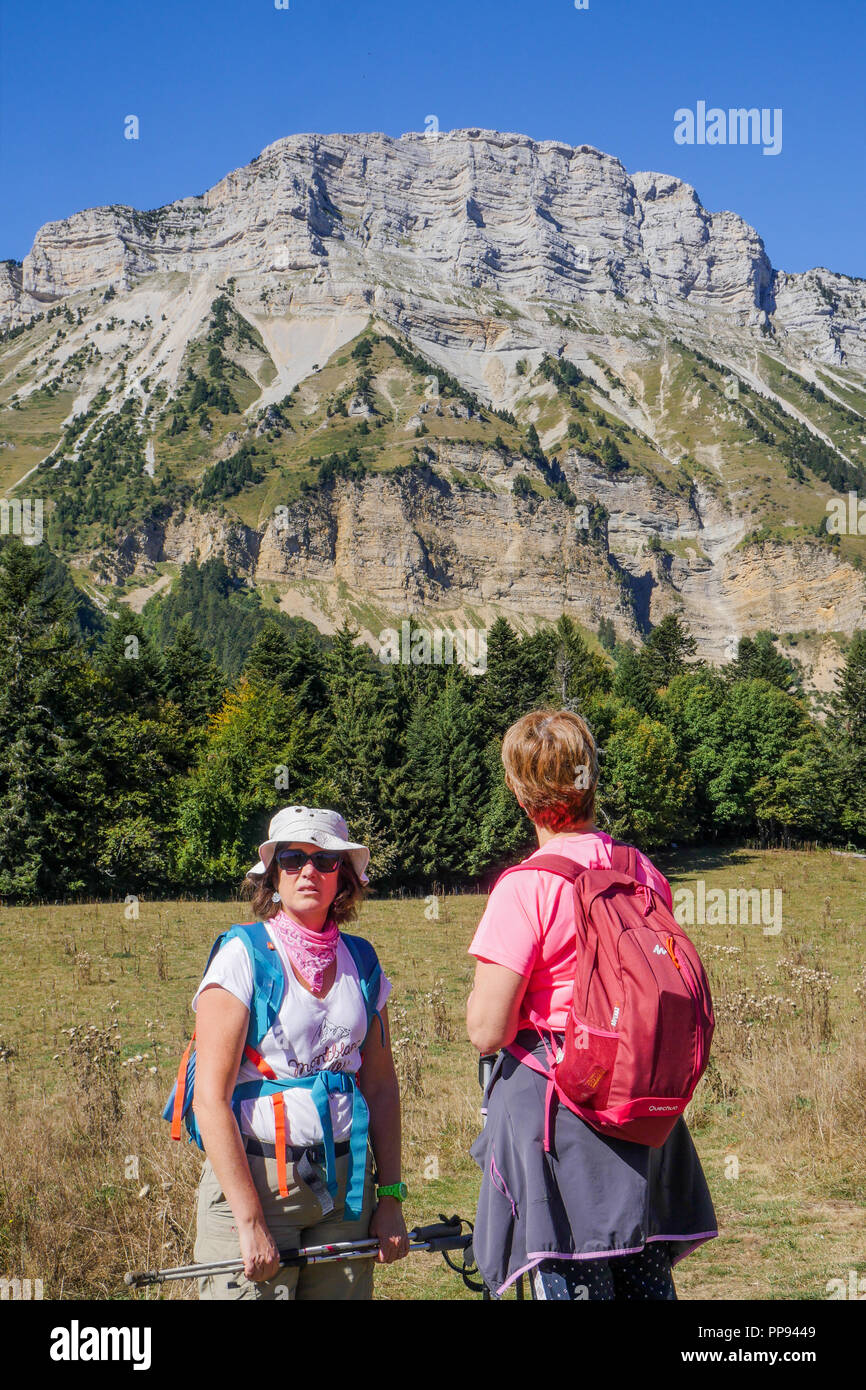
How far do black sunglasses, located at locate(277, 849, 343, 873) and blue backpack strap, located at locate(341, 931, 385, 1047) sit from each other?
0.28 metres

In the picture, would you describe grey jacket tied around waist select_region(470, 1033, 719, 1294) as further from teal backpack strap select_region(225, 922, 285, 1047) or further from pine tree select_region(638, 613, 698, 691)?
pine tree select_region(638, 613, 698, 691)

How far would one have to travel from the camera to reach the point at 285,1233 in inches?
135

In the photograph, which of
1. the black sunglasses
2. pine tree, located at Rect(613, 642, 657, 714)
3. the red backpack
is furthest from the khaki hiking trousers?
pine tree, located at Rect(613, 642, 657, 714)

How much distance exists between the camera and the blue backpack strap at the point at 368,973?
374cm

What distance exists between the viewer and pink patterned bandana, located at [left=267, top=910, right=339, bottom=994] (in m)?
3.59

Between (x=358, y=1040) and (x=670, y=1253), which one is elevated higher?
(x=358, y=1040)

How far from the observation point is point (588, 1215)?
329cm

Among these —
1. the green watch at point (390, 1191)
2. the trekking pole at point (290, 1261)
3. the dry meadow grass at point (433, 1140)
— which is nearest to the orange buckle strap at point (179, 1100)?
the trekking pole at point (290, 1261)

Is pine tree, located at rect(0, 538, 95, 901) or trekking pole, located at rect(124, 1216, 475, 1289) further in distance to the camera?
pine tree, located at rect(0, 538, 95, 901)

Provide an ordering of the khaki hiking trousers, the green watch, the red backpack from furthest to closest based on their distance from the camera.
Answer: the green watch < the khaki hiking trousers < the red backpack

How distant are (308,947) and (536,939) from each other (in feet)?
2.82

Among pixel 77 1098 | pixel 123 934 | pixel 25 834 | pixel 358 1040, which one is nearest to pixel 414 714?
pixel 25 834

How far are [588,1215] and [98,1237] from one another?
3915mm
